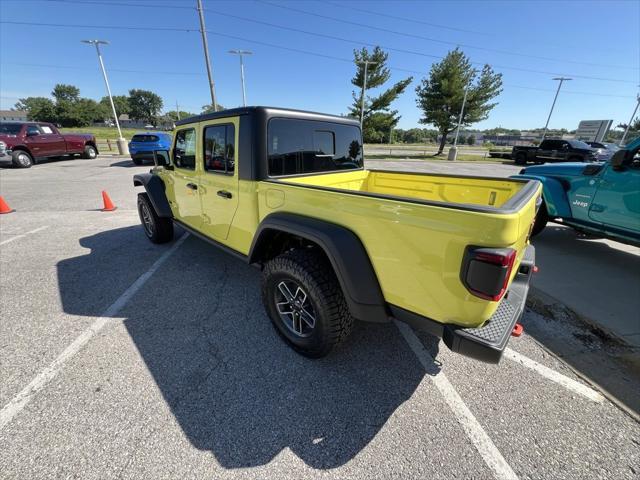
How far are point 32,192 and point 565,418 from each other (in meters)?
12.1

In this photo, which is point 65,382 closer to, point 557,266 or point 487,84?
point 557,266

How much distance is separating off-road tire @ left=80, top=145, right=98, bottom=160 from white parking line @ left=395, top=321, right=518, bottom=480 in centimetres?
1988

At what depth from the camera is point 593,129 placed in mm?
33500

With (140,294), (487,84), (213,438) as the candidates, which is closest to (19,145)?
(140,294)

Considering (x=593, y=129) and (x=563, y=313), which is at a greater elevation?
(x=593, y=129)

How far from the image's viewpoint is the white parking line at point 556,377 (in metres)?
2.01

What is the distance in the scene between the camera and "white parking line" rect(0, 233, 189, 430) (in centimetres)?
181

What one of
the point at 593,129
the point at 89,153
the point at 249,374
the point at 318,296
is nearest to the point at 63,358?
the point at 249,374

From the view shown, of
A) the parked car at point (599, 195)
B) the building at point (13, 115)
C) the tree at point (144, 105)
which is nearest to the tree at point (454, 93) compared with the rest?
the parked car at point (599, 195)

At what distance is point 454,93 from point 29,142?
96.0ft

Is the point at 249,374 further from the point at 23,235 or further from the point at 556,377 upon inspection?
the point at 23,235

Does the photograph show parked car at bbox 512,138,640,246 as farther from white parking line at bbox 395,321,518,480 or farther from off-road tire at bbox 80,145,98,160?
off-road tire at bbox 80,145,98,160

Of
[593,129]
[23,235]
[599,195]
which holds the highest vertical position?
[593,129]

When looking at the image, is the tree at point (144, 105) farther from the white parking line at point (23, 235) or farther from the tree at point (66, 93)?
the white parking line at point (23, 235)
